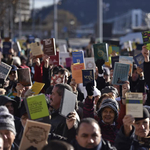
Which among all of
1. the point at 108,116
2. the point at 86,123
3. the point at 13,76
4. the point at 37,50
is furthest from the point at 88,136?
the point at 37,50

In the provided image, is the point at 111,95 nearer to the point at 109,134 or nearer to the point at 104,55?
the point at 109,134

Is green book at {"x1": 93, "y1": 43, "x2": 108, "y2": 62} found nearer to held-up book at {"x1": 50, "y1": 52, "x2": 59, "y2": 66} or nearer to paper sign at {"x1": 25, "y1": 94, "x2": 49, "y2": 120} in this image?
held-up book at {"x1": 50, "y1": 52, "x2": 59, "y2": 66}

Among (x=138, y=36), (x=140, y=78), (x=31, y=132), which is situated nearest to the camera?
(x=31, y=132)

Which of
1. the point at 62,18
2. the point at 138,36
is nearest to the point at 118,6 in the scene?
the point at 62,18

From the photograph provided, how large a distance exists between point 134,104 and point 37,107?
917mm

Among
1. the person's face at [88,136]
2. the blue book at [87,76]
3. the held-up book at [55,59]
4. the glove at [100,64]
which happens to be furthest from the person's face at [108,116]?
the held-up book at [55,59]

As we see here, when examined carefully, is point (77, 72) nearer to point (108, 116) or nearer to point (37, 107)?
point (108, 116)

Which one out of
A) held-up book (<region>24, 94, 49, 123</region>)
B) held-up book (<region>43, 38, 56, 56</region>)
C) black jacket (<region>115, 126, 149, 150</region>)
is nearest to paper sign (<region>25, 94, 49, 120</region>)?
held-up book (<region>24, 94, 49, 123</region>)

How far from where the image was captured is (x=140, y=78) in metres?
7.88

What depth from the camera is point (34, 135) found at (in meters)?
4.12

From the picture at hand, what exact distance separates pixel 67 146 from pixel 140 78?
4.51 meters

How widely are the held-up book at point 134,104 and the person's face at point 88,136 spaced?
1.43 feet

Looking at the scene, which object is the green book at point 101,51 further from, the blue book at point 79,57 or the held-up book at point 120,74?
the held-up book at point 120,74

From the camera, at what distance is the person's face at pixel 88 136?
4.03 metres
